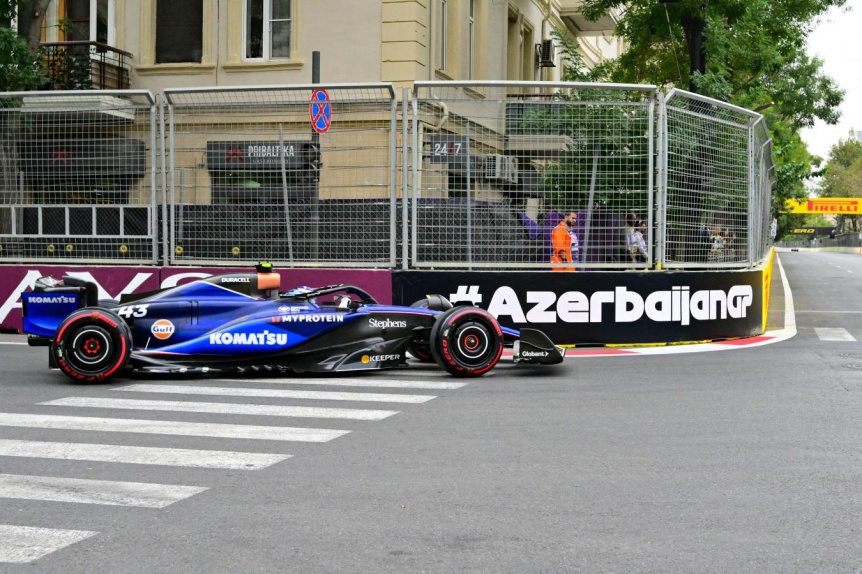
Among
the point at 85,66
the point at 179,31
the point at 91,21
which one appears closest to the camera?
the point at 85,66

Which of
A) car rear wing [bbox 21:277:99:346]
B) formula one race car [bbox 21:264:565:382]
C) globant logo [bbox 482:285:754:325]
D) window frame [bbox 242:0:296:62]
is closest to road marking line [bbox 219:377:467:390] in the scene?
formula one race car [bbox 21:264:565:382]

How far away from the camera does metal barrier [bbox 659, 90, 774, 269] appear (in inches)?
513

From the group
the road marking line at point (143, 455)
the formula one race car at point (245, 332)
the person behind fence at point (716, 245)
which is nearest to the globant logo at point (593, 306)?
the person behind fence at point (716, 245)

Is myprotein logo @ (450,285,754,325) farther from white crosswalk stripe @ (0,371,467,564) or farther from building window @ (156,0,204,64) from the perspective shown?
building window @ (156,0,204,64)

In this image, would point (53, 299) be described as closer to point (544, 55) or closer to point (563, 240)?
point (563, 240)

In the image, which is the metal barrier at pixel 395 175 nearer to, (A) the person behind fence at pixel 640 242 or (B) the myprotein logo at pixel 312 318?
(A) the person behind fence at pixel 640 242

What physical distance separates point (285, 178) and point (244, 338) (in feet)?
12.6

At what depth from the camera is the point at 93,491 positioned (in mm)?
5648

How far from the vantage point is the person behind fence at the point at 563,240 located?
12.7 metres

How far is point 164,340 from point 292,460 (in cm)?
379

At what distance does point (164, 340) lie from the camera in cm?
981

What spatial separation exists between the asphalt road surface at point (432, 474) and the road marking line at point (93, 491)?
17 mm

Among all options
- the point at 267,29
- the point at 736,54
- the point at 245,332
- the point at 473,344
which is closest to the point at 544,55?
the point at 736,54

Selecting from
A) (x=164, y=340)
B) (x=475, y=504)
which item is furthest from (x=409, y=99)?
(x=475, y=504)
